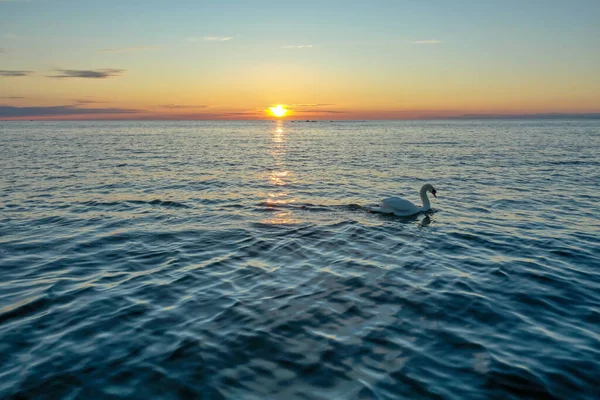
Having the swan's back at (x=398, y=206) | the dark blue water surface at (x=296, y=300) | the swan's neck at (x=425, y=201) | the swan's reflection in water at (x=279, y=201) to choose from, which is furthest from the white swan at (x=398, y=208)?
the swan's reflection in water at (x=279, y=201)

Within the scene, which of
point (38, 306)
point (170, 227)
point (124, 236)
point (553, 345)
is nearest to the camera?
point (553, 345)

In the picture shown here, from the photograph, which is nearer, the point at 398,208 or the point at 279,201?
the point at 398,208

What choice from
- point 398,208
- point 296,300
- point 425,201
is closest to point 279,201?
point 398,208

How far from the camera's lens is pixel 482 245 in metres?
12.7

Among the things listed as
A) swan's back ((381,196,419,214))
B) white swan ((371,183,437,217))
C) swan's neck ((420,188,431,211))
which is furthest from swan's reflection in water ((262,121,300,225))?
swan's neck ((420,188,431,211))

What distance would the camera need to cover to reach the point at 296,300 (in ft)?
28.4

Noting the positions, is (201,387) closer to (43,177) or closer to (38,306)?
(38,306)

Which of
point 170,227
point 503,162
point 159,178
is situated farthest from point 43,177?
point 503,162

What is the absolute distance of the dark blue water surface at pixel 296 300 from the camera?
598cm

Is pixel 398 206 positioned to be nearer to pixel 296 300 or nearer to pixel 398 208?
pixel 398 208

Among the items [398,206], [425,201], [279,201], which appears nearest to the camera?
[398,206]

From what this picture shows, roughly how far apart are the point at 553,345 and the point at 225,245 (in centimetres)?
857

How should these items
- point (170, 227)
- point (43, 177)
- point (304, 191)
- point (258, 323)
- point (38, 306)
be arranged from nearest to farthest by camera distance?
point (258, 323)
point (38, 306)
point (170, 227)
point (304, 191)
point (43, 177)

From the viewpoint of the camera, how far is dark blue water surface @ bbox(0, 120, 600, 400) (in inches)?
235
